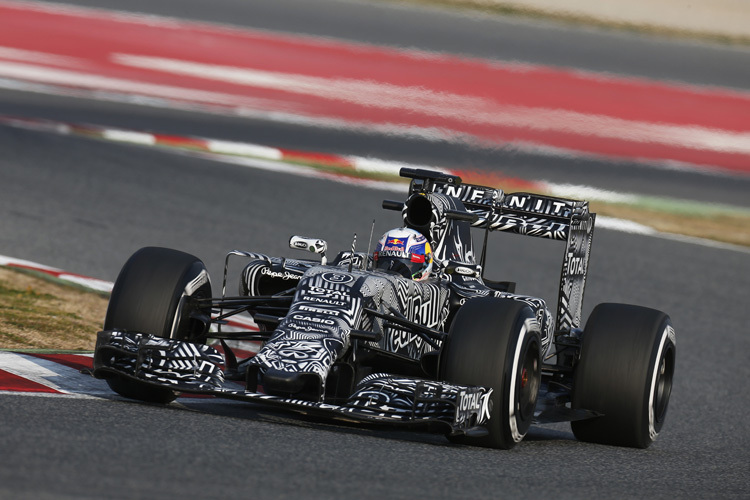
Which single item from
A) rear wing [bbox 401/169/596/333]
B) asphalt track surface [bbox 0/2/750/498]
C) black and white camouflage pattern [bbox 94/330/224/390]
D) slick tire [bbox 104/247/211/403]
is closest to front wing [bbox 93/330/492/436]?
black and white camouflage pattern [bbox 94/330/224/390]

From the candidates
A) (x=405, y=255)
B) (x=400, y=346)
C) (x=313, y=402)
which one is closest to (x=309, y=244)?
(x=405, y=255)

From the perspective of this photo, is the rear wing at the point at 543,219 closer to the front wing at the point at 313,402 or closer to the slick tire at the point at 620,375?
the slick tire at the point at 620,375

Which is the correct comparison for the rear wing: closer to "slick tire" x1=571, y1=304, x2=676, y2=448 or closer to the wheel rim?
the wheel rim

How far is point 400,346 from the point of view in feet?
24.5

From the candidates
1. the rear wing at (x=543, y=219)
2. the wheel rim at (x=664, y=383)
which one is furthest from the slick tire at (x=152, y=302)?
the wheel rim at (x=664, y=383)

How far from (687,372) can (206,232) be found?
4702 mm

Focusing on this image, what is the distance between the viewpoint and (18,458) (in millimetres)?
5000

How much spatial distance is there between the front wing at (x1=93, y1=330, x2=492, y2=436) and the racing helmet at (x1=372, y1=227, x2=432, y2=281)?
1.08m

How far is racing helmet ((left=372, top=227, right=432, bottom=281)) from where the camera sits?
773cm

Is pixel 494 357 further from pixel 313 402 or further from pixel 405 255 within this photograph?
pixel 405 255

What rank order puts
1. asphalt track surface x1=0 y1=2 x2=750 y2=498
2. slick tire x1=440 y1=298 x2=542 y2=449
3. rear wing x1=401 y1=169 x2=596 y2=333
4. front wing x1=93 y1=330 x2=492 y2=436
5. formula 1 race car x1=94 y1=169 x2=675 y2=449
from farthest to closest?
1. rear wing x1=401 y1=169 x2=596 y2=333
2. slick tire x1=440 y1=298 x2=542 y2=449
3. formula 1 race car x1=94 y1=169 x2=675 y2=449
4. front wing x1=93 y1=330 x2=492 y2=436
5. asphalt track surface x1=0 y1=2 x2=750 y2=498

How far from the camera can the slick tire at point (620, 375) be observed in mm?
7602

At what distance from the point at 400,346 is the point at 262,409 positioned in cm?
83

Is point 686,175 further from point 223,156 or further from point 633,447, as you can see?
point 633,447
